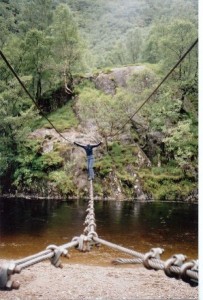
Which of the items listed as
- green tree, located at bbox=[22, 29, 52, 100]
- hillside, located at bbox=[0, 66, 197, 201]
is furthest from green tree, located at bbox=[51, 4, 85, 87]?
Result: hillside, located at bbox=[0, 66, 197, 201]

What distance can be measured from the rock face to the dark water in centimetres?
1088

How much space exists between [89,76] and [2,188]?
11.3 metres

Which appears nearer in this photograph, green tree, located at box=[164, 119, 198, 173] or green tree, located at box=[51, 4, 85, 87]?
green tree, located at box=[164, 119, 198, 173]

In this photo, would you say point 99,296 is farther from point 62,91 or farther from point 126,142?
point 62,91

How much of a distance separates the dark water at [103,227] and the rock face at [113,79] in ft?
35.7

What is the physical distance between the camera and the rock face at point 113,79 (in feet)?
81.4

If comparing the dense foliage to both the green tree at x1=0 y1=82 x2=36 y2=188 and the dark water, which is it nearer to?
the green tree at x1=0 y1=82 x2=36 y2=188

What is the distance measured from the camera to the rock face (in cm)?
2480

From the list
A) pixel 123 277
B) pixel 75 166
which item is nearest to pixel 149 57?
pixel 75 166

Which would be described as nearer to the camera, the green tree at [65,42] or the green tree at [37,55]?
the green tree at [37,55]

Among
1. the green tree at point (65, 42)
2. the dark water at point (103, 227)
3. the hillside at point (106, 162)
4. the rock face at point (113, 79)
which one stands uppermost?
the green tree at point (65, 42)

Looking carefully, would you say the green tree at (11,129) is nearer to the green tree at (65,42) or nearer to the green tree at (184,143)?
the green tree at (65,42)

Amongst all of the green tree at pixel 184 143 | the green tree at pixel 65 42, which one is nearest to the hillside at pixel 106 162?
the green tree at pixel 184 143

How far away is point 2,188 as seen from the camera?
19438 mm
